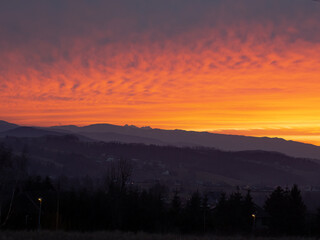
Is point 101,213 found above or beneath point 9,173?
beneath

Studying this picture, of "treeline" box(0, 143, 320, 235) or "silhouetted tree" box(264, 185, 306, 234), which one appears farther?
"silhouetted tree" box(264, 185, 306, 234)

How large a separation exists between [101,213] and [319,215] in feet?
85.6

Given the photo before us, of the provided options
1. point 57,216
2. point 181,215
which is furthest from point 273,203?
point 57,216

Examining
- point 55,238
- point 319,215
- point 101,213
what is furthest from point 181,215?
point 55,238

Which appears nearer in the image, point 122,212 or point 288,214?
point 122,212

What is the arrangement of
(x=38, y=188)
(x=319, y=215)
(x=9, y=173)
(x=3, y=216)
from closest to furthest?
(x=9, y=173)
(x=3, y=216)
(x=319, y=215)
(x=38, y=188)

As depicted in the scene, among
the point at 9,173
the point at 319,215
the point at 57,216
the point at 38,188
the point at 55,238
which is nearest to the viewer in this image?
the point at 55,238

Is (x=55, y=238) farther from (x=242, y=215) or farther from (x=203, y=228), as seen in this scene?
(x=242, y=215)

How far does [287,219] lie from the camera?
52844 millimetres

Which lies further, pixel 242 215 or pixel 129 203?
pixel 242 215

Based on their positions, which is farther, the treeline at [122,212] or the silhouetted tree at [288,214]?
the silhouetted tree at [288,214]

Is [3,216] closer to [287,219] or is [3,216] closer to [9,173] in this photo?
[9,173]

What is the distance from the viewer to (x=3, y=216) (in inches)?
1826

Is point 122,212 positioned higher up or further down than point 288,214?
higher up
